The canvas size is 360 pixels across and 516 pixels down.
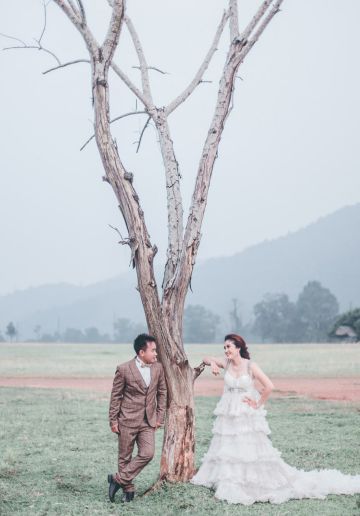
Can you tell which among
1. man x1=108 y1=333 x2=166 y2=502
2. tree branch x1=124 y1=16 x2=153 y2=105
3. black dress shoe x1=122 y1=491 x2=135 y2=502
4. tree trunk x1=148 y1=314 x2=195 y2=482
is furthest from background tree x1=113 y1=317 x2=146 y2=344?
man x1=108 y1=333 x2=166 y2=502

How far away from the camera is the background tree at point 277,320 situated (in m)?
115

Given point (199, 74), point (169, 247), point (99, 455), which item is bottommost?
point (99, 455)

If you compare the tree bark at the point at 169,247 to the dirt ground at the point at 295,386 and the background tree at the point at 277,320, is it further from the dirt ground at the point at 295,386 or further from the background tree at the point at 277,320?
the background tree at the point at 277,320

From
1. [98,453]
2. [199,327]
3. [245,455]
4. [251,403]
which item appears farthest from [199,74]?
[199,327]

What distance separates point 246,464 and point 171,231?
9.37 ft

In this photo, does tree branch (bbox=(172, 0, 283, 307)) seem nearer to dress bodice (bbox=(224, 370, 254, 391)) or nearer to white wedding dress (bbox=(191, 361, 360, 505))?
dress bodice (bbox=(224, 370, 254, 391))

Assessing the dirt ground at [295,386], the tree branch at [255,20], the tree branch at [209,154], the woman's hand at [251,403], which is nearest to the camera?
the woman's hand at [251,403]

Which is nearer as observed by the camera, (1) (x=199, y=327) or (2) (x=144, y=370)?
(2) (x=144, y=370)

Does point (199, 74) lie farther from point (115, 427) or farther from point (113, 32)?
point (115, 427)

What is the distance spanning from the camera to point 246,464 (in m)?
8.18

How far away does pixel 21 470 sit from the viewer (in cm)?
1090

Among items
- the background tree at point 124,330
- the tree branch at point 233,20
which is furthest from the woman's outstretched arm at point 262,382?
the background tree at point 124,330

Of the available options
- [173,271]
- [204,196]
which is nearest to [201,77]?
[204,196]

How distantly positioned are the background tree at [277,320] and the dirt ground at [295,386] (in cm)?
8163
